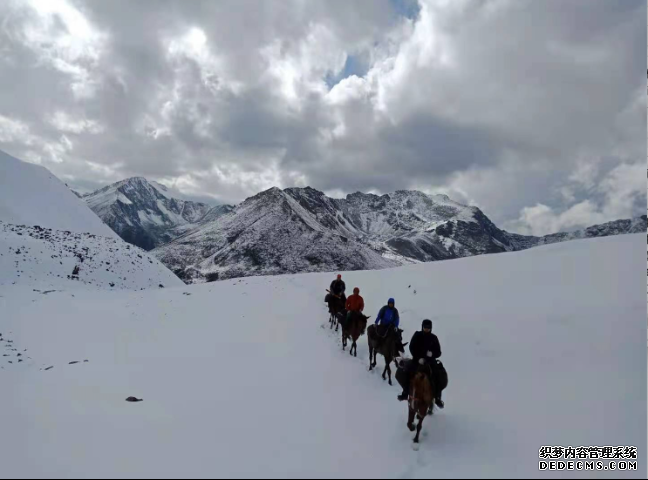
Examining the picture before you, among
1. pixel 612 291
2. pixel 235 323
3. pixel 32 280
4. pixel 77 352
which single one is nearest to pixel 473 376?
pixel 612 291

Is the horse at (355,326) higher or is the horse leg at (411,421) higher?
the horse at (355,326)

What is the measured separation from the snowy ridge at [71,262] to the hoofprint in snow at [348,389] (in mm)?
12167

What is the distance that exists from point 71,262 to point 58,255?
1445 mm

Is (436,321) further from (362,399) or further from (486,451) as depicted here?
(486,451)

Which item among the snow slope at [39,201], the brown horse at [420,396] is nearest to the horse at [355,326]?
the brown horse at [420,396]

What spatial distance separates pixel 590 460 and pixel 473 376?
166 inches

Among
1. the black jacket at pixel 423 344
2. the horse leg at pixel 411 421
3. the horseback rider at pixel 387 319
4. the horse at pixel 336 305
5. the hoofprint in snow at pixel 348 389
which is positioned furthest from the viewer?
the horse at pixel 336 305

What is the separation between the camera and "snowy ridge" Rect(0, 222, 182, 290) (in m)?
29.9

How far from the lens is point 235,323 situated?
2056 cm

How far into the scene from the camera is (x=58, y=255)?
33.8 meters

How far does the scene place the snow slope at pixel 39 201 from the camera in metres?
55.4

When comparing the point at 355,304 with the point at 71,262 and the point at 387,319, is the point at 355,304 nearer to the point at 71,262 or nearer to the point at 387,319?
the point at 387,319

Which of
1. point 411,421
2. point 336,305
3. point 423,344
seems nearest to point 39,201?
point 336,305

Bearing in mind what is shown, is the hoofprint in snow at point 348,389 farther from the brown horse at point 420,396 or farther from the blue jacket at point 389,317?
the blue jacket at point 389,317
